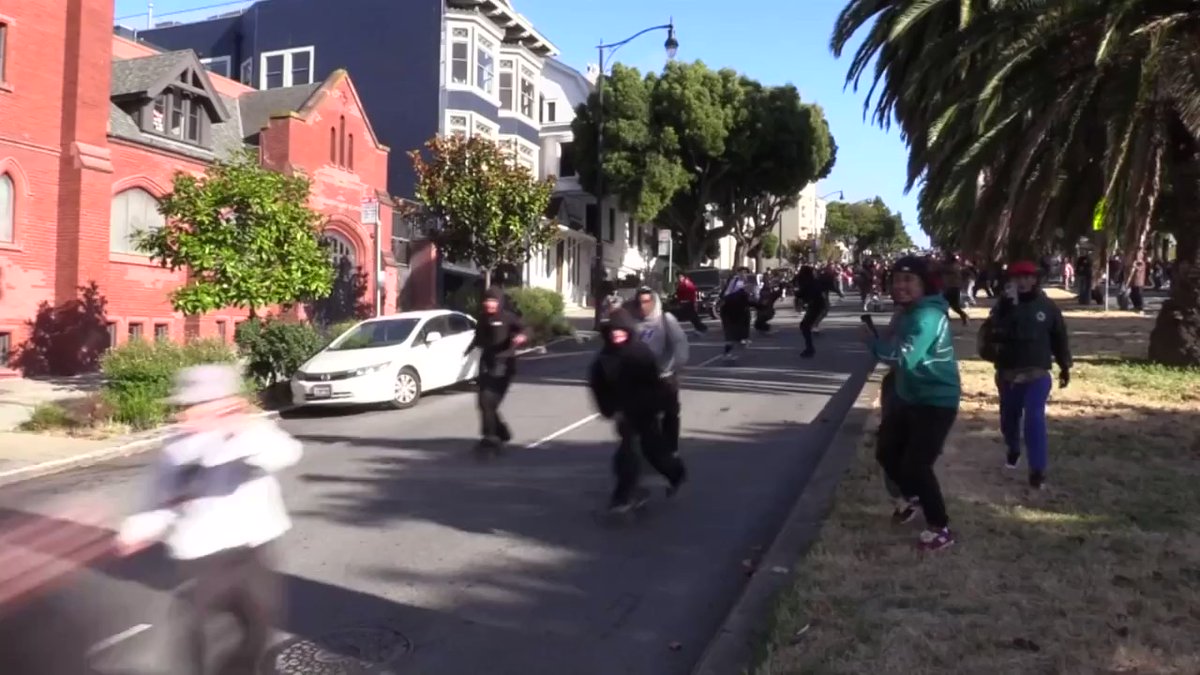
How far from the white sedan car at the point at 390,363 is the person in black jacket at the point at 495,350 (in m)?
4.74

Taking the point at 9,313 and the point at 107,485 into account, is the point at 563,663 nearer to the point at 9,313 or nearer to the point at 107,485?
the point at 107,485

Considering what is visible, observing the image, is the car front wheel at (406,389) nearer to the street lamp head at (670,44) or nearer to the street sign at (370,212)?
the street sign at (370,212)

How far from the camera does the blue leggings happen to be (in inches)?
332

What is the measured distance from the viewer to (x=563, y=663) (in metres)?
5.56

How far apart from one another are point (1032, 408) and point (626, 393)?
3.04m

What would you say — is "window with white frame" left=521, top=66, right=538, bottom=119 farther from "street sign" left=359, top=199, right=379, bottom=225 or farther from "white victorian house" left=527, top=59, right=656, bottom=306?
"street sign" left=359, top=199, right=379, bottom=225

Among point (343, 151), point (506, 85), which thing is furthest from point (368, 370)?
point (506, 85)

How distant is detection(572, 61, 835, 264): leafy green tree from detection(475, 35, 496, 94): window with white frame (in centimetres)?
664

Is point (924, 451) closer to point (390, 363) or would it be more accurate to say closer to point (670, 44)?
point (390, 363)

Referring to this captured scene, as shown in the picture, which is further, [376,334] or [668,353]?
[376,334]

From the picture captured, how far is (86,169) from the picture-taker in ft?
69.6

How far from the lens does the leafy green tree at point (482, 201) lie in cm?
2700

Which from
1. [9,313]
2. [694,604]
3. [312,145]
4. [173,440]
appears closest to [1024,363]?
[694,604]

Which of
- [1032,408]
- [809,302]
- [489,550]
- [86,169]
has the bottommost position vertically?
[489,550]
